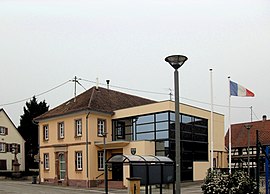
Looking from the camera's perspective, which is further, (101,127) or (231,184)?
(101,127)

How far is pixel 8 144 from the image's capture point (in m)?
65.1

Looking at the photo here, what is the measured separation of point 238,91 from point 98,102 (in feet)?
51.7

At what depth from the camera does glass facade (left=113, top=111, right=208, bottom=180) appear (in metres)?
37.0

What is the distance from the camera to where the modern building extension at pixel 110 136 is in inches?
1474

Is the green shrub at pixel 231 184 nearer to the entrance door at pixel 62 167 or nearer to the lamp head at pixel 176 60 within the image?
the lamp head at pixel 176 60

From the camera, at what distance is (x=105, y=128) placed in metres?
41.1

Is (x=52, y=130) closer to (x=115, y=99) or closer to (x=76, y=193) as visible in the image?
(x=115, y=99)

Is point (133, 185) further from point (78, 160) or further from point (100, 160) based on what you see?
point (78, 160)

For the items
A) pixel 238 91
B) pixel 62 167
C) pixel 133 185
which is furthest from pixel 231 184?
pixel 62 167

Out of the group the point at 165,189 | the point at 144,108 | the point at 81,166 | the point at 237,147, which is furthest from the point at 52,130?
the point at 237,147

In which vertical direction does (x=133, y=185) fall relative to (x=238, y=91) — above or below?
below

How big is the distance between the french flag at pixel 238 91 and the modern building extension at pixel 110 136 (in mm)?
8377

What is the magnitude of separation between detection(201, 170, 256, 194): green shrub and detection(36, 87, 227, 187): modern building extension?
51.5ft

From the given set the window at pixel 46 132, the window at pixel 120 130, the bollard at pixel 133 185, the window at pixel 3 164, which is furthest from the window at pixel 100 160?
the window at pixel 3 164
